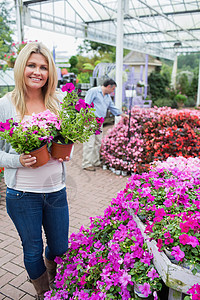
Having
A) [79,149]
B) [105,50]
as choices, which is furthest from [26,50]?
[105,50]

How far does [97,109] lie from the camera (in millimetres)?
5117

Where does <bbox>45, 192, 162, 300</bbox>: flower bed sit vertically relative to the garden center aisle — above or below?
above

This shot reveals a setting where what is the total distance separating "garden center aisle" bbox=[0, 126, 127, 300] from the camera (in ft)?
7.68

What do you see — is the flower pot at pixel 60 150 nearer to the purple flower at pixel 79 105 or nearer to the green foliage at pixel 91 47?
the purple flower at pixel 79 105

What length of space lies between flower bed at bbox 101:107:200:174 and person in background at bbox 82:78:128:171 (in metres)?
0.19

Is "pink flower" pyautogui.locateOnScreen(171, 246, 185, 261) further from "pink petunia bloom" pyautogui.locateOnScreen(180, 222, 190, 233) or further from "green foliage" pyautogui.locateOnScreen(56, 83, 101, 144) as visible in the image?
"green foliage" pyautogui.locateOnScreen(56, 83, 101, 144)

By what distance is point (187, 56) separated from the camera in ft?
176

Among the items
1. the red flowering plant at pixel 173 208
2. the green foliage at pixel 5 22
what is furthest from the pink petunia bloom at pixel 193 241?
the green foliage at pixel 5 22

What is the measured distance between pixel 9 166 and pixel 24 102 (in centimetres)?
42

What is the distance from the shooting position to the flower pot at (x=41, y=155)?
5.15 feet

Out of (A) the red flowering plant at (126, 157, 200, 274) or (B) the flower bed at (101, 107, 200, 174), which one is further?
(B) the flower bed at (101, 107, 200, 174)

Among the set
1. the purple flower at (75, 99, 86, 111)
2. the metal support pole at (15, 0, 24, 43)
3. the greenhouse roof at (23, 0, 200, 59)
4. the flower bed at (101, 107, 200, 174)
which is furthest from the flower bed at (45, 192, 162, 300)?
the metal support pole at (15, 0, 24, 43)

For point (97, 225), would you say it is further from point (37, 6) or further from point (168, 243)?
point (37, 6)

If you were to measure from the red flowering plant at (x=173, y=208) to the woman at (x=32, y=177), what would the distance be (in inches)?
23.9
